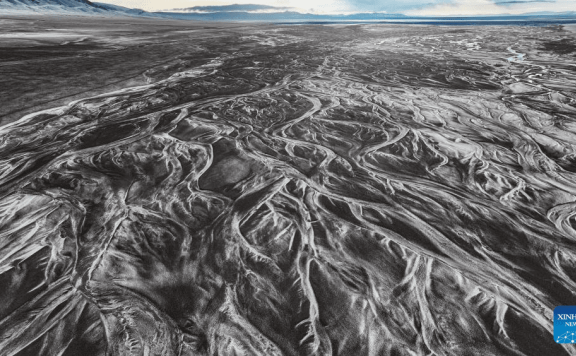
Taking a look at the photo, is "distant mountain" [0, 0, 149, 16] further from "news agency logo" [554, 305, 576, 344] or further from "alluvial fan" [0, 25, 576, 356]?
"news agency logo" [554, 305, 576, 344]

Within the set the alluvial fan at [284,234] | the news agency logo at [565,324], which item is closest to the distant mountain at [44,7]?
the alluvial fan at [284,234]

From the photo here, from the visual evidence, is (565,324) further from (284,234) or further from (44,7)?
(44,7)

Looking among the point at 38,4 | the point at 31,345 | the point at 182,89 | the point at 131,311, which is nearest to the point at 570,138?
the point at 131,311

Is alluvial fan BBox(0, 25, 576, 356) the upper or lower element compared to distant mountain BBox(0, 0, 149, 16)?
lower

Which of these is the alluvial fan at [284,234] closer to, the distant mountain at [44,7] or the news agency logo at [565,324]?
the news agency logo at [565,324]

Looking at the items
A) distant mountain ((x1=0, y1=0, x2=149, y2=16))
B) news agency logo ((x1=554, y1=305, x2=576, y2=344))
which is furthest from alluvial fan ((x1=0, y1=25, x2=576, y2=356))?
distant mountain ((x1=0, y1=0, x2=149, y2=16))

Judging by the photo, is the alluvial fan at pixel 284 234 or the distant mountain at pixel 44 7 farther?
the distant mountain at pixel 44 7

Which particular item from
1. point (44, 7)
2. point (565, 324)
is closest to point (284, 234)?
point (565, 324)
